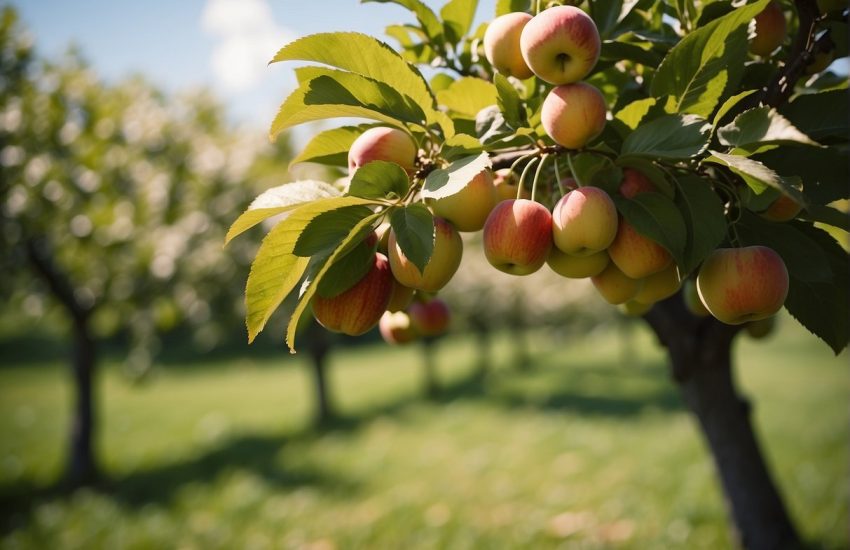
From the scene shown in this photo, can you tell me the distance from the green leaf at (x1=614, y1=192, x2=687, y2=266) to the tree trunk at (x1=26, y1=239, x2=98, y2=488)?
218 inches

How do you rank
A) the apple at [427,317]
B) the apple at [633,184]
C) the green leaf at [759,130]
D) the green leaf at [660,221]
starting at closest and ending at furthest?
the green leaf at [759,130], the green leaf at [660,221], the apple at [633,184], the apple at [427,317]

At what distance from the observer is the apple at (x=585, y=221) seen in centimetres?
79

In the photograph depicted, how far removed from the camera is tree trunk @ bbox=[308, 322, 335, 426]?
22.5ft

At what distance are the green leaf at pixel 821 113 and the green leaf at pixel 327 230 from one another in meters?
0.64

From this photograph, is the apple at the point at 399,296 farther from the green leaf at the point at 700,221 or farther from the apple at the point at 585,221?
the green leaf at the point at 700,221

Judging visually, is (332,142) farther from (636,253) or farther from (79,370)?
(79,370)

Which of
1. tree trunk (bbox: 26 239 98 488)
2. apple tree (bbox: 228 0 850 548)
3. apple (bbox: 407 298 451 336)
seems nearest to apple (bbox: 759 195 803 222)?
apple tree (bbox: 228 0 850 548)

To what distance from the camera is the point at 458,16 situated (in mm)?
1111

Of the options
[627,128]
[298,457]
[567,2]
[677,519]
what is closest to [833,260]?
[627,128]

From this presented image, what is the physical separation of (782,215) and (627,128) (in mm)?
262

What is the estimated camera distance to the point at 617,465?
4344 mm

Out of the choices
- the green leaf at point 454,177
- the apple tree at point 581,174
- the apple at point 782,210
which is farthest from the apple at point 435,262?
the apple at point 782,210

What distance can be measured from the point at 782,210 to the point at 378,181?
0.59 m

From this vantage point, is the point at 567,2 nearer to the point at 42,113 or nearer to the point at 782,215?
the point at 782,215
